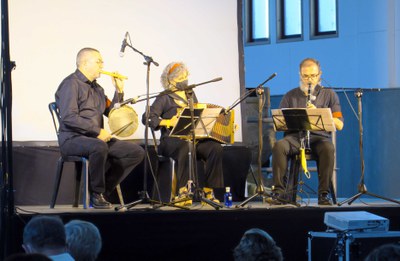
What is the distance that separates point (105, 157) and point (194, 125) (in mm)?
746

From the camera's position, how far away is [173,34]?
7.85m

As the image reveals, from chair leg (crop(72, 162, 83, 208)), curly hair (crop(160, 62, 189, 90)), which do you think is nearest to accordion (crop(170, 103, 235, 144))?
A: curly hair (crop(160, 62, 189, 90))

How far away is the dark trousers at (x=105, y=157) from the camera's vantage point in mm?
6262

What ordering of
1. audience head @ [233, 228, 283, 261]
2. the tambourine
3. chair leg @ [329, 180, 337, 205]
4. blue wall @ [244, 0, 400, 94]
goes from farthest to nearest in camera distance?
blue wall @ [244, 0, 400, 94], chair leg @ [329, 180, 337, 205], the tambourine, audience head @ [233, 228, 283, 261]

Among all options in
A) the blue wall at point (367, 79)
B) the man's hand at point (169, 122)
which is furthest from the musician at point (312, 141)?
the blue wall at point (367, 79)

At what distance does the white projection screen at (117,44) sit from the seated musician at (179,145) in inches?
29.5

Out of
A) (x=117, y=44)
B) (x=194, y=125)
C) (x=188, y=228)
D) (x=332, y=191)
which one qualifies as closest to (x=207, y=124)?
(x=194, y=125)

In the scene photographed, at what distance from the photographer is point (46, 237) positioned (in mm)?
3559

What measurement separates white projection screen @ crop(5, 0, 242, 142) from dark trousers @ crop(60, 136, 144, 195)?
2.92ft

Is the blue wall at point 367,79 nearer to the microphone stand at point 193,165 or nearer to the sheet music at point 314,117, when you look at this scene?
the sheet music at point 314,117

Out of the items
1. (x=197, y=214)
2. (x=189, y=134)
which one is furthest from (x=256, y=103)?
(x=197, y=214)

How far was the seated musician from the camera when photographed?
6.69 meters

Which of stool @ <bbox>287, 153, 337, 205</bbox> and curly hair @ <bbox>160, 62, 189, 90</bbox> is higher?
curly hair @ <bbox>160, 62, 189, 90</bbox>

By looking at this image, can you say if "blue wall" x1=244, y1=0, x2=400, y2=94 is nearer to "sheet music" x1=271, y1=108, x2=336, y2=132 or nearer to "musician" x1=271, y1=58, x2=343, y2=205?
"musician" x1=271, y1=58, x2=343, y2=205
